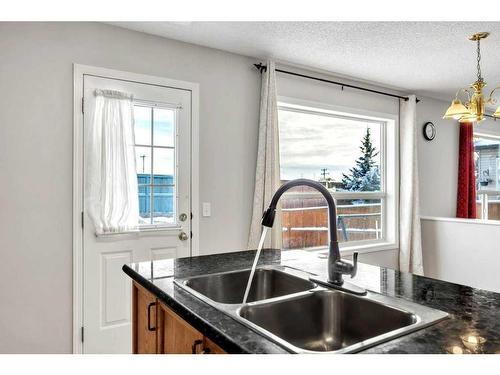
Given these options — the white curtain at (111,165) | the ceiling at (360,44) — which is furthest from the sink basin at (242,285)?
the ceiling at (360,44)

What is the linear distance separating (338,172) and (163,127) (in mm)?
2115

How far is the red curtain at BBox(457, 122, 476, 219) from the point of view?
4977 millimetres

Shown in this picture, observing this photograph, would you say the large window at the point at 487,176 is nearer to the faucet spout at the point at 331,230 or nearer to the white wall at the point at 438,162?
the white wall at the point at 438,162

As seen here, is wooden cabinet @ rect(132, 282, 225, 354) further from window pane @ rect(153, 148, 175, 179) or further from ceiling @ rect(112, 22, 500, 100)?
ceiling @ rect(112, 22, 500, 100)

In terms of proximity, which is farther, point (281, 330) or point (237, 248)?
point (237, 248)

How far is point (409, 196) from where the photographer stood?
14.2 feet

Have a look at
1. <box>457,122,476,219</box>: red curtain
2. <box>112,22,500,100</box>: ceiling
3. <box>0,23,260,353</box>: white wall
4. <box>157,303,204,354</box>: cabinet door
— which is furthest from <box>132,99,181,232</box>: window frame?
<box>457,122,476,219</box>: red curtain

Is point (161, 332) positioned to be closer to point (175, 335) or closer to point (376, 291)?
point (175, 335)

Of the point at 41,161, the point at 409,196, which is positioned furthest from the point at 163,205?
the point at 409,196

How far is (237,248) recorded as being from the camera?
323cm

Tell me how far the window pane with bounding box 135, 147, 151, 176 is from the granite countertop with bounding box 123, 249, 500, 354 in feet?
3.62

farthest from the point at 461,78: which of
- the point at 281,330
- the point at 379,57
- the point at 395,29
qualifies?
the point at 281,330

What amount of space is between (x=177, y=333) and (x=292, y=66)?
2876mm
